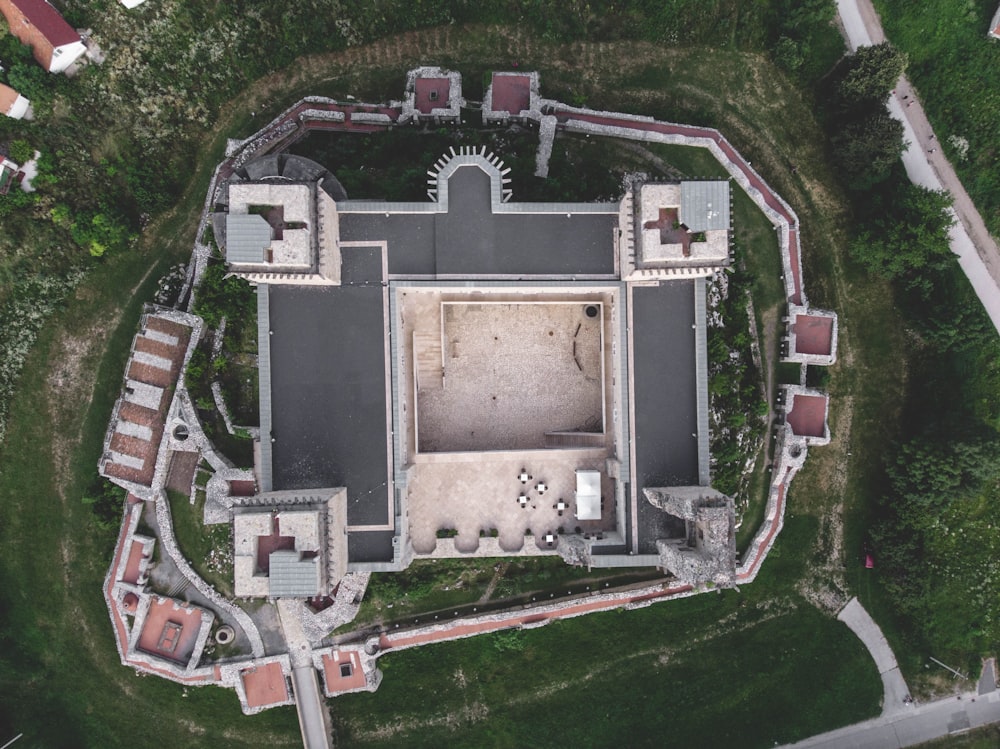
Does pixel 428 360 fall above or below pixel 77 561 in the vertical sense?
above

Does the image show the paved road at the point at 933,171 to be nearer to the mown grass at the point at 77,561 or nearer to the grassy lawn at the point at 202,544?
the mown grass at the point at 77,561

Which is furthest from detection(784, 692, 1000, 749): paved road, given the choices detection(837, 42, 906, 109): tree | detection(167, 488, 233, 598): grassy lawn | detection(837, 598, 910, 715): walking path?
detection(837, 42, 906, 109): tree

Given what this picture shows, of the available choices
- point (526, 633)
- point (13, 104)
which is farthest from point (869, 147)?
point (13, 104)

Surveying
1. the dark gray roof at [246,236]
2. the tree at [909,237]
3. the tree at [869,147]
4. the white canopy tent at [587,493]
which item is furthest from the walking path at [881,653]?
the dark gray roof at [246,236]

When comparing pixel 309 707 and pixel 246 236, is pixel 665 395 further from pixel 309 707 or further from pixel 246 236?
pixel 309 707

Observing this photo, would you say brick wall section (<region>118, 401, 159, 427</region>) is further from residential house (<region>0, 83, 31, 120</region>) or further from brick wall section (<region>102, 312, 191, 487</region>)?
residential house (<region>0, 83, 31, 120</region>)

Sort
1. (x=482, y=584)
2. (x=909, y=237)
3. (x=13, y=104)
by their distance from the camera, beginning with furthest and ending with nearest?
(x=13, y=104) < (x=482, y=584) < (x=909, y=237)

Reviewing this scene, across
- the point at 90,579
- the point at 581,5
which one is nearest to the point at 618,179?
the point at 581,5
